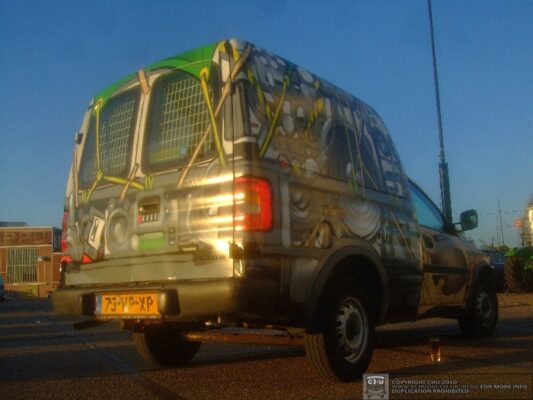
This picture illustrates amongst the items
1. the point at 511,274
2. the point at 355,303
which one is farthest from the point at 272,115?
the point at 511,274

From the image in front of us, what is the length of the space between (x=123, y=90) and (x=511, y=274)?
18.2m

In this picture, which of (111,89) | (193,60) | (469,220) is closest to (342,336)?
(193,60)

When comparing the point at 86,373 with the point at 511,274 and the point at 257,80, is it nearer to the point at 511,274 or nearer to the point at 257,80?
the point at 257,80

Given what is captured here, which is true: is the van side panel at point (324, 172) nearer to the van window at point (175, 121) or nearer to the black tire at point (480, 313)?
the van window at point (175, 121)

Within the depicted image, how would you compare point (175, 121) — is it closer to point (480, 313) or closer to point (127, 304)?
point (127, 304)

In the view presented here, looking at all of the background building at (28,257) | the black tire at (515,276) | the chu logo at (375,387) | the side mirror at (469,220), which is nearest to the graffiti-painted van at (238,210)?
the chu logo at (375,387)

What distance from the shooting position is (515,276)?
20391 mm

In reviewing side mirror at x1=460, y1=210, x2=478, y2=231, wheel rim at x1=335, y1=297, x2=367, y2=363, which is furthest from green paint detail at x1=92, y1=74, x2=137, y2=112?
side mirror at x1=460, y1=210, x2=478, y2=231

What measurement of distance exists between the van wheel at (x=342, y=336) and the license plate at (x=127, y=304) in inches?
46.6

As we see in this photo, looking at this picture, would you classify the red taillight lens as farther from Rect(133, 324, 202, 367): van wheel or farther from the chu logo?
the chu logo

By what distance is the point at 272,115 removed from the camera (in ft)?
14.3

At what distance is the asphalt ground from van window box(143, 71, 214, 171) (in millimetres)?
1778

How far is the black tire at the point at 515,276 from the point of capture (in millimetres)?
20359

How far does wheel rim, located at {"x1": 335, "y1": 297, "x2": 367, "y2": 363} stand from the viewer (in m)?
4.71
